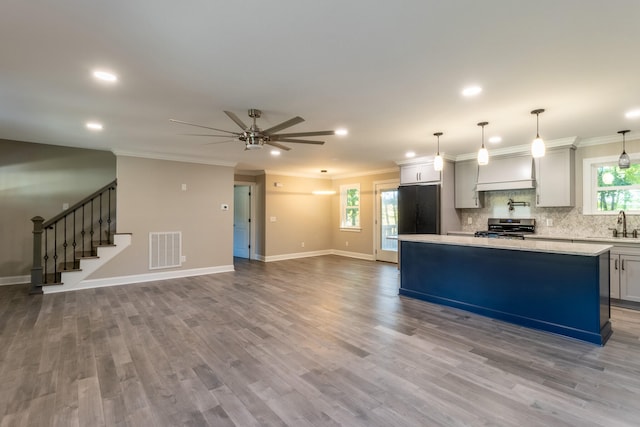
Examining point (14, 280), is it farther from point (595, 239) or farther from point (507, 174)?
point (595, 239)

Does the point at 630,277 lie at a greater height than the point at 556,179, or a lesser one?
lesser

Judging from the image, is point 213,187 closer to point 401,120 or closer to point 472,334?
point 401,120

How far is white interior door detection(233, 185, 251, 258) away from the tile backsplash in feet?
18.5

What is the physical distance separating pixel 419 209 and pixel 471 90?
350 cm

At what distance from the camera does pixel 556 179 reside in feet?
16.3

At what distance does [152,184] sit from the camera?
5977mm

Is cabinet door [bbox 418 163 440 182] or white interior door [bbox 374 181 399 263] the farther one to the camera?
white interior door [bbox 374 181 399 263]

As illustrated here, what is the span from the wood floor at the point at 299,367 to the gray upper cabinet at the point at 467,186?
2684 millimetres

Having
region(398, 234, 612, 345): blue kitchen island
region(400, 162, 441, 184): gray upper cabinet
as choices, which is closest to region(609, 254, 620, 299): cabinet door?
region(398, 234, 612, 345): blue kitchen island

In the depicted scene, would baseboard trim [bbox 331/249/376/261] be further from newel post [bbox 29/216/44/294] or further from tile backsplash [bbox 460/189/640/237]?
newel post [bbox 29/216/44/294]

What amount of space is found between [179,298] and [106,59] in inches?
135

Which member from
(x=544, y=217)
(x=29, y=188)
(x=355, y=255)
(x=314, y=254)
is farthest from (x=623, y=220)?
(x=29, y=188)

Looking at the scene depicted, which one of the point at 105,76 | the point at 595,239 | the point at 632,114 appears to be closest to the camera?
the point at 105,76

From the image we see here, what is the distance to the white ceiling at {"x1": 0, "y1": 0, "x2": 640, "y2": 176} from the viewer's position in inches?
73.4
